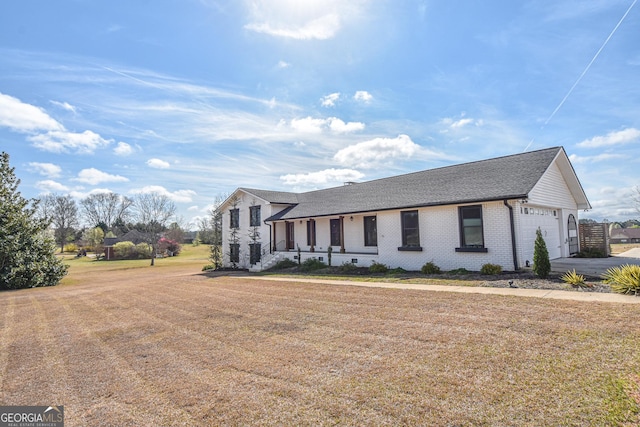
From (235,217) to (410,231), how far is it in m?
17.4

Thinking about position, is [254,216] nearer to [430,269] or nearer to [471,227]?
[430,269]

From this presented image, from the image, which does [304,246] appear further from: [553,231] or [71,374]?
[71,374]

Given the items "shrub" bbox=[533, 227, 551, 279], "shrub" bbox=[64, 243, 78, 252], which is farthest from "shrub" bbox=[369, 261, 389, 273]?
"shrub" bbox=[64, 243, 78, 252]

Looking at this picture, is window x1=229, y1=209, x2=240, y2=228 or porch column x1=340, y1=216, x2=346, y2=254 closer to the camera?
porch column x1=340, y1=216, x2=346, y2=254

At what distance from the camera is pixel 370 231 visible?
19.3 m

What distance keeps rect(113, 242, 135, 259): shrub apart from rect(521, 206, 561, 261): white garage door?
172 ft

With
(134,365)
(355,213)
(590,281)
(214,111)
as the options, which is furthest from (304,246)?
(134,365)

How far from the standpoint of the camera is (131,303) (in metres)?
11.7

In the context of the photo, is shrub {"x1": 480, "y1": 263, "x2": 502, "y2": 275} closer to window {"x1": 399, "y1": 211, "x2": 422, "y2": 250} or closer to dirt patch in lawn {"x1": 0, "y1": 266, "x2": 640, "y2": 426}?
window {"x1": 399, "y1": 211, "x2": 422, "y2": 250}

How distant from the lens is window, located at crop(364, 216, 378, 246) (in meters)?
19.0

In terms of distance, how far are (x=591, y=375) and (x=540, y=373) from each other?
0.54m

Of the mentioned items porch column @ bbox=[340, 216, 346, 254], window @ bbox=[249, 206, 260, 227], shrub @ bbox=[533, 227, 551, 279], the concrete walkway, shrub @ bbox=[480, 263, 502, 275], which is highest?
window @ bbox=[249, 206, 260, 227]

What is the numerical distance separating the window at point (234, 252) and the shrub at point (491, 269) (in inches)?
794

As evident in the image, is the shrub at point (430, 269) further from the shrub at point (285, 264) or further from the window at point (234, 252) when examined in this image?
the window at point (234, 252)
